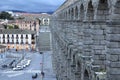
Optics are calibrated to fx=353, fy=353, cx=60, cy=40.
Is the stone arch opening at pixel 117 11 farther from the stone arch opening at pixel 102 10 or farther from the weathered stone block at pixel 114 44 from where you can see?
the stone arch opening at pixel 102 10

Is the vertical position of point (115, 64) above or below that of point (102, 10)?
below

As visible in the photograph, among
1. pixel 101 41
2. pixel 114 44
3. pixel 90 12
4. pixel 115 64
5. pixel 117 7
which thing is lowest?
pixel 115 64

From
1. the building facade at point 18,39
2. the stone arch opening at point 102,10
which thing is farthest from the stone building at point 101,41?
the building facade at point 18,39

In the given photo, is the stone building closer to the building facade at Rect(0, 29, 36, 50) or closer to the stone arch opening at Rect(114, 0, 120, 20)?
the stone arch opening at Rect(114, 0, 120, 20)

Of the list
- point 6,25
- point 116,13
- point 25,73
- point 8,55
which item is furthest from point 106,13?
point 6,25

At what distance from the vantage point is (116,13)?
11.9 m

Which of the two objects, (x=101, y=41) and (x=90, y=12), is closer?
(x=101, y=41)

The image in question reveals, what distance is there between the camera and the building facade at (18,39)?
134 meters

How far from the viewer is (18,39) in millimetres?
135625

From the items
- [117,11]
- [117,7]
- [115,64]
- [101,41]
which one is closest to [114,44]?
[115,64]

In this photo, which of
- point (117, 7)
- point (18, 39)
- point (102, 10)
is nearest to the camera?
point (117, 7)

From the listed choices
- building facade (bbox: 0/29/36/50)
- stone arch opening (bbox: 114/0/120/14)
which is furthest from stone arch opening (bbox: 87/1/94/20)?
building facade (bbox: 0/29/36/50)

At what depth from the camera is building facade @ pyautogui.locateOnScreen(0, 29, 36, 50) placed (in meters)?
134

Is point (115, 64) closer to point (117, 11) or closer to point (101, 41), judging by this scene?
point (117, 11)
